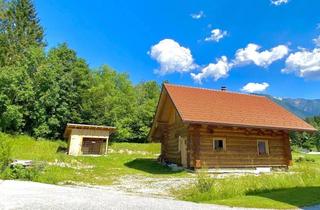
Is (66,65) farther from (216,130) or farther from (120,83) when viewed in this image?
(216,130)

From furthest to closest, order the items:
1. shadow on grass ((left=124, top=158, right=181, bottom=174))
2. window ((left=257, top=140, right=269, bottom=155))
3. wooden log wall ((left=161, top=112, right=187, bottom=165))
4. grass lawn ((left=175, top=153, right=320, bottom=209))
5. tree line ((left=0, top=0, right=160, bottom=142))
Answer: tree line ((left=0, top=0, right=160, bottom=142)), wooden log wall ((left=161, top=112, right=187, bottom=165)), window ((left=257, top=140, right=269, bottom=155)), shadow on grass ((left=124, top=158, right=181, bottom=174)), grass lawn ((left=175, top=153, right=320, bottom=209))

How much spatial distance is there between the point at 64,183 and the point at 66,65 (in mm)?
31468

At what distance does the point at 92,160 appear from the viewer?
25.2m

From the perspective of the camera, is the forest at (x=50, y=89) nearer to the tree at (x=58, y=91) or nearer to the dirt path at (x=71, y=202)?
the tree at (x=58, y=91)

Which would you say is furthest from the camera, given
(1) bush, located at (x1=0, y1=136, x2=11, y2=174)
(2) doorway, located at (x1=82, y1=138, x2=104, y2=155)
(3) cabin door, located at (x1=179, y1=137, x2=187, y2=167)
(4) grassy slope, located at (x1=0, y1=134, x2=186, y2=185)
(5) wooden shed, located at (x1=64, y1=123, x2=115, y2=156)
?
(2) doorway, located at (x1=82, y1=138, x2=104, y2=155)

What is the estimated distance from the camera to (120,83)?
5069 centimetres

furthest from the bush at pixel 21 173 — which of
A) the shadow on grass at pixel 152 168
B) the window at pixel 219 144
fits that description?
the window at pixel 219 144

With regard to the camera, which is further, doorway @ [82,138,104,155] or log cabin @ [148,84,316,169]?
doorway @ [82,138,104,155]

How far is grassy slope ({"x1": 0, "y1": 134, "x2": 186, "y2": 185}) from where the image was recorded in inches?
663

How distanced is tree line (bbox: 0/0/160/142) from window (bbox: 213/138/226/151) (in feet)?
72.4

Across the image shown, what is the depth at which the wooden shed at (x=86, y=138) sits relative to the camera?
29.5 m

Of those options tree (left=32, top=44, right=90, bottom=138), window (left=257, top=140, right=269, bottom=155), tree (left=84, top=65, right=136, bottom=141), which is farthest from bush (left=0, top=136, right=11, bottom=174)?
tree (left=84, top=65, right=136, bottom=141)

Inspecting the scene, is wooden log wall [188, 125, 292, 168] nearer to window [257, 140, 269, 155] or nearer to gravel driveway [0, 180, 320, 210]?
window [257, 140, 269, 155]

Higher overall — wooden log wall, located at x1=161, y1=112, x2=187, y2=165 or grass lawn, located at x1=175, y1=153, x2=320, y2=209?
wooden log wall, located at x1=161, y1=112, x2=187, y2=165
